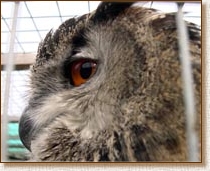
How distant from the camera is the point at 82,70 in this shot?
120cm

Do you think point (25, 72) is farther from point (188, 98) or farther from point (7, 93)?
point (188, 98)

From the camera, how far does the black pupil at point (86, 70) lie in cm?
118

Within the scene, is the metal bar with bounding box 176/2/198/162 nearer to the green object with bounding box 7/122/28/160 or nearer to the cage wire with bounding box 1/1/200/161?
the cage wire with bounding box 1/1/200/161

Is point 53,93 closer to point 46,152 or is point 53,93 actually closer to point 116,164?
point 46,152

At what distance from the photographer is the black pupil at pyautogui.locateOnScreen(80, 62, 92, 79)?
1184mm

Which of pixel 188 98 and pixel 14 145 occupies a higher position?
pixel 188 98

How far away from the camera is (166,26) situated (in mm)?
1204

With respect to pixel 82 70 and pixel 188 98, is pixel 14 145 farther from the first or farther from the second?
pixel 188 98

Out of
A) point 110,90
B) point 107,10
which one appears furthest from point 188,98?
point 107,10

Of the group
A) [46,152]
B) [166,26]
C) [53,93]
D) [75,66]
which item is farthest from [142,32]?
[46,152]

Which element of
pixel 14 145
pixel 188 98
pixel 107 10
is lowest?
pixel 14 145

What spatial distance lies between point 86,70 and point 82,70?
0.01 m

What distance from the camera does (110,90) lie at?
1.17 metres

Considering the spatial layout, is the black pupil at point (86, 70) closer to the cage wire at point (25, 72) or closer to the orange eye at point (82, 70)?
the orange eye at point (82, 70)
